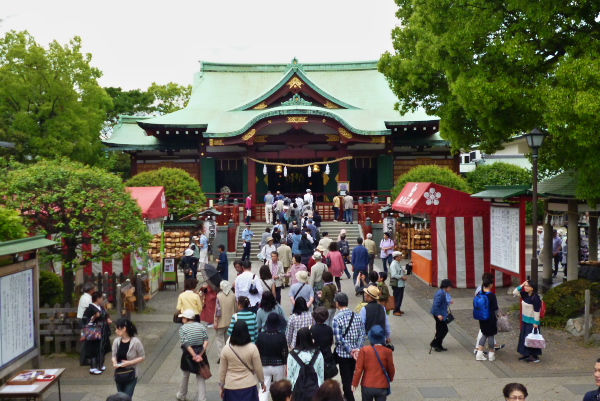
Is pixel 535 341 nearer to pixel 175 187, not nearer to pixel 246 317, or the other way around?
pixel 246 317

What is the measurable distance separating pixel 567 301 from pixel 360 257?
15.0 ft

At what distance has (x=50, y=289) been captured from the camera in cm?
1123

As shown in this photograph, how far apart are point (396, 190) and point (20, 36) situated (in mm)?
19742

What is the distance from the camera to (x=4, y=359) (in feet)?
23.3

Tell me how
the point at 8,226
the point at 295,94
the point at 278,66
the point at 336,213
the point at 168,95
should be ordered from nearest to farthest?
the point at 8,226 → the point at 336,213 → the point at 295,94 → the point at 278,66 → the point at 168,95

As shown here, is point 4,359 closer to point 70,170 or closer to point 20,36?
point 70,170

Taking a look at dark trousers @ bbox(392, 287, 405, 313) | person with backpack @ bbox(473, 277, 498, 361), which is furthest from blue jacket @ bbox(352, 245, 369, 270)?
person with backpack @ bbox(473, 277, 498, 361)

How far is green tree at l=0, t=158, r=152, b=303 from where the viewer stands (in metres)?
9.83

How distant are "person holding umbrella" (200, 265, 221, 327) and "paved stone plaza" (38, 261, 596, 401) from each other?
879 mm

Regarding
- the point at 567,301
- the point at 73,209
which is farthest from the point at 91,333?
the point at 567,301

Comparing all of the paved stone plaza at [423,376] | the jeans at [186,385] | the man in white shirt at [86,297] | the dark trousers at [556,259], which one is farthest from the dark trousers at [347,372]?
the dark trousers at [556,259]

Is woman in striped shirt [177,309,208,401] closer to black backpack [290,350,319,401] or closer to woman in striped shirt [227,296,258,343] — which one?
woman in striped shirt [227,296,258,343]

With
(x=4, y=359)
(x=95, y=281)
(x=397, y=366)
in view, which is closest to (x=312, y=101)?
(x=95, y=281)

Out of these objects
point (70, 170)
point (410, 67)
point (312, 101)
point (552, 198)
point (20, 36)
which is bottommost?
point (552, 198)
